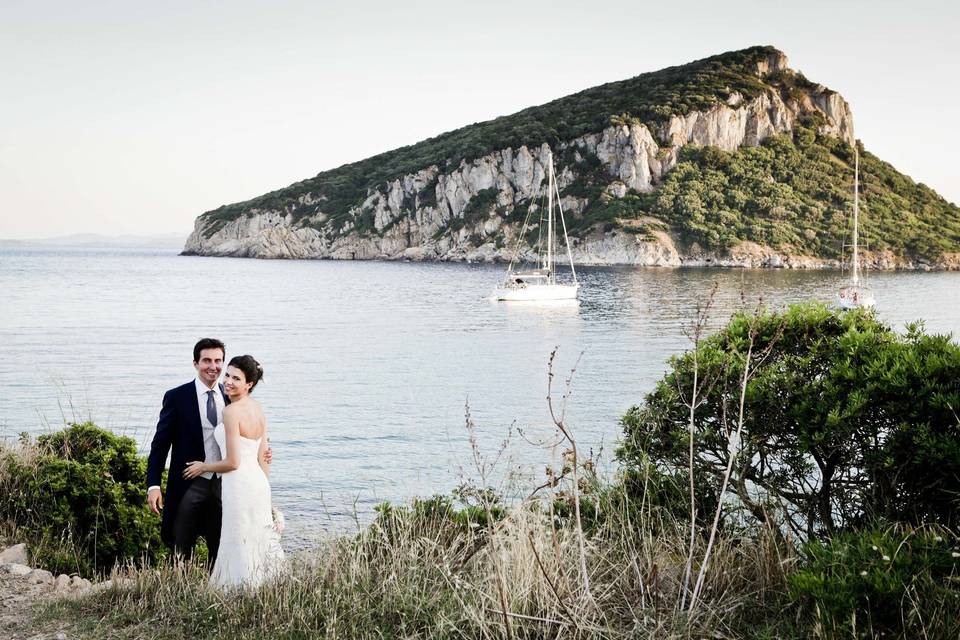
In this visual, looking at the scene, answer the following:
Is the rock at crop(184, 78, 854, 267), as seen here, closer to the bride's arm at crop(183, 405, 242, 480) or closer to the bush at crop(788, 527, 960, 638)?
the bride's arm at crop(183, 405, 242, 480)

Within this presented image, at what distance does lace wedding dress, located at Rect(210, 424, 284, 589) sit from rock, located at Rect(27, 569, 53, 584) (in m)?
1.65

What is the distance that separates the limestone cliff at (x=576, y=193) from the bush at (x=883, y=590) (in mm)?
121688

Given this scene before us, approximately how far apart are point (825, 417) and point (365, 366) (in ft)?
84.4

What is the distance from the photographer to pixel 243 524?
5.55m

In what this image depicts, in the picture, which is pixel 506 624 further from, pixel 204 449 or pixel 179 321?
pixel 179 321

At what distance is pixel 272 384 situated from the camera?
83.6 feet

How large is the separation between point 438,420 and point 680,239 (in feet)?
379

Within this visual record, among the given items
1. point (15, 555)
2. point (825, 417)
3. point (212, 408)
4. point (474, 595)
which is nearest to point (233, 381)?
point (212, 408)

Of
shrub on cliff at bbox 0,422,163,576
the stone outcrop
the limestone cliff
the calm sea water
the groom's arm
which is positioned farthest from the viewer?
the limestone cliff

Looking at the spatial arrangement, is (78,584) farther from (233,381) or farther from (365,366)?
(365,366)

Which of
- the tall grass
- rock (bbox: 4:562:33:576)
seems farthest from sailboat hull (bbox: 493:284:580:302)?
the tall grass

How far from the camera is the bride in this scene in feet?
17.9

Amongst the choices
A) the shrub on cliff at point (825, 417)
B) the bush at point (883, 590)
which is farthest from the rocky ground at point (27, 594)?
the bush at point (883, 590)

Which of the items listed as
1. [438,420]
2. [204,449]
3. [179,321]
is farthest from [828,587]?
[179,321]
